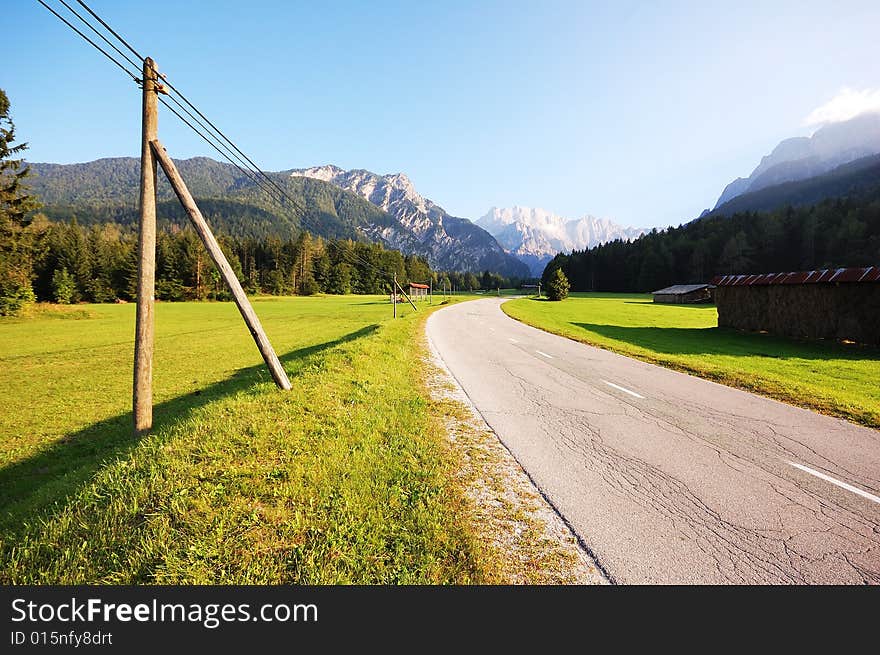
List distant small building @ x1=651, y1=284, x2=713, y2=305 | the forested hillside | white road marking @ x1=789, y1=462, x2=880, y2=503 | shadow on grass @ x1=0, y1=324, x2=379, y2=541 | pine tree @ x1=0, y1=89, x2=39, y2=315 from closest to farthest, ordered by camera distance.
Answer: white road marking @ x1=789, y1=462, x2=880, y2=503 < shadow on grass @ x1=0, y1=324, x2=379, y2=541 < pine tree @ x1=0, y1=89, x2=39, y2=315 < the forested hillside < distant small building @ x1=651, y1=284, x2=713, y2=305

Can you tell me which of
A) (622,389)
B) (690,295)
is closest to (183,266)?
(622,389)

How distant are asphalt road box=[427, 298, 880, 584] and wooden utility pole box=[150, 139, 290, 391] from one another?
488 centimetres

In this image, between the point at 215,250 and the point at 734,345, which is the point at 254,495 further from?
the point at 734,345

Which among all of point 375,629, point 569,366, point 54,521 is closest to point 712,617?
point 375,629

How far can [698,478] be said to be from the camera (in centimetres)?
516

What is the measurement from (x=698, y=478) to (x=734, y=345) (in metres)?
18.5

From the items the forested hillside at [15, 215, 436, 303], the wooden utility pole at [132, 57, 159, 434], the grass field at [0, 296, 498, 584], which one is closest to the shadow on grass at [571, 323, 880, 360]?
the grass field at [0, 296, 498, 584]

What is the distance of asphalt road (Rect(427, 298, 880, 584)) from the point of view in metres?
3.53

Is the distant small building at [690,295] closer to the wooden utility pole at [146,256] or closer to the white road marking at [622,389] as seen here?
the white road marking at [622,389]

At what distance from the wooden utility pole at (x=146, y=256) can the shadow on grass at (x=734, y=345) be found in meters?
18.9

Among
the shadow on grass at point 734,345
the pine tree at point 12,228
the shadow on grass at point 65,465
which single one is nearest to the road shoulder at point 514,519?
the shadow on grass at point 65,465

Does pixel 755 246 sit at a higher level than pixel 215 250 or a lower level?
higher

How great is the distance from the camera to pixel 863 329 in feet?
55.0

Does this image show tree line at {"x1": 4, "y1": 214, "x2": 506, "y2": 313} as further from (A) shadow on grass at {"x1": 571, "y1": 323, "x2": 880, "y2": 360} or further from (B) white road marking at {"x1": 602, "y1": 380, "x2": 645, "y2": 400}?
(B) white road marking at {"x1": 602, "y1": 380, "x2": 645, "y2": 400}
